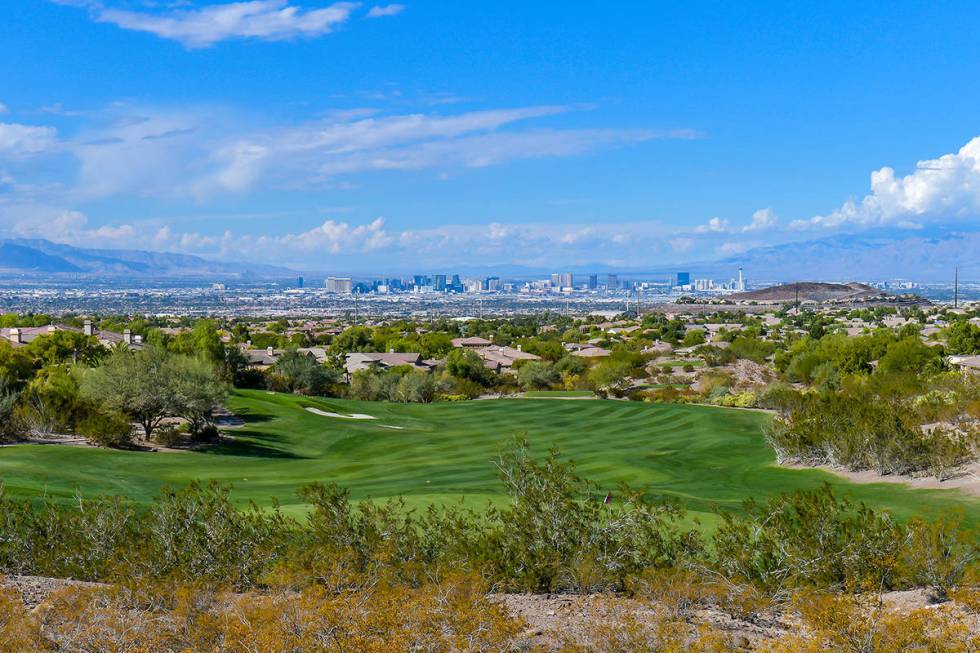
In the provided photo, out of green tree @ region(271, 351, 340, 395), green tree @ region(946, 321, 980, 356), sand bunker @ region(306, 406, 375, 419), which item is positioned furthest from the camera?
green tree @ region(946, 321, 980, 356)

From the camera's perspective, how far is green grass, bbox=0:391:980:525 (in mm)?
22922

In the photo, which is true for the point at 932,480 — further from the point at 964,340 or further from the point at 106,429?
the point at 964,340

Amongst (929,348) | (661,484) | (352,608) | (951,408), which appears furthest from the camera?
(929,348)

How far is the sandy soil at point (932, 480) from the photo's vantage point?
77.3 ft

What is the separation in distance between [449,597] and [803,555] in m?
4.86

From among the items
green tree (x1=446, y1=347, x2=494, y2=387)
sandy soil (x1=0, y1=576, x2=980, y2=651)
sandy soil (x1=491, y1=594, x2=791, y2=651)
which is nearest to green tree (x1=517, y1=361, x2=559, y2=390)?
green tree (x1=446, y1=347, x2=494, y2=387)

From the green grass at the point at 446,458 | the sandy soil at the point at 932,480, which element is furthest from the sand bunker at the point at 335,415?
the sandy soil at the point at 932,480

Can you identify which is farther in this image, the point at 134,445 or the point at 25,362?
the point at 25,362

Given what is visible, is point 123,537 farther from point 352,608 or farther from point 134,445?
point 134,445

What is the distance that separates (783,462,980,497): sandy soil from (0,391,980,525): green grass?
585mm

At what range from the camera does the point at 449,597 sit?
34.2ft

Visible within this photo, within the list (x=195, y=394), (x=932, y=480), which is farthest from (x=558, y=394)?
(x=932, y=480)

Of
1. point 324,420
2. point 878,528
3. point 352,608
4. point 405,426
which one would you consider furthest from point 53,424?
point 878,528

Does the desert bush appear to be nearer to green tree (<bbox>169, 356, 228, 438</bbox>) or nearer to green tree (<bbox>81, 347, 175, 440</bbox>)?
green tree (<bbox>169, 356, 228, 438</bbox>)
